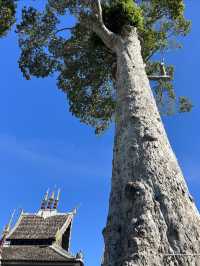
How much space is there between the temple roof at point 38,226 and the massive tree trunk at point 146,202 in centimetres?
1735

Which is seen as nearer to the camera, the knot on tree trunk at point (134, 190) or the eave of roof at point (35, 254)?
the knot on tree trunk at point (134, 190)

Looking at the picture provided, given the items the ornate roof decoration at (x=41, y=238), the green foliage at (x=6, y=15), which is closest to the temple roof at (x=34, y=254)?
the ornate roof decoration at (x=41, y=238)

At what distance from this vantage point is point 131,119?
216 inches

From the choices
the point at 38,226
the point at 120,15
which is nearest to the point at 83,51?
the point at 120,15

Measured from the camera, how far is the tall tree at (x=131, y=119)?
345 cm

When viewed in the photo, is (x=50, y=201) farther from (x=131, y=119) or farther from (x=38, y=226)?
(x=131, y=119)

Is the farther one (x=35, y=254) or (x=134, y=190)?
(x=35, y=254)

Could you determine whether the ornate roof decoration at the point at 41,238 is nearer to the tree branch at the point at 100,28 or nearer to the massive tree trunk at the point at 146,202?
the tree branch at the point at 100,28

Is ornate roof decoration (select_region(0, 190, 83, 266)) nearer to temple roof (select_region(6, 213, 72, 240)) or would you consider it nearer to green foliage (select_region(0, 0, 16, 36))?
temple roof (select_region(6, 213, 72, 240))

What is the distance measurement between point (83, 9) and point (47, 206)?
57.7ft

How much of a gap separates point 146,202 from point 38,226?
20404mm

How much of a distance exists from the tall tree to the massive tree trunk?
1cm

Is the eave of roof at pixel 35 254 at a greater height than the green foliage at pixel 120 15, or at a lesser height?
lesser

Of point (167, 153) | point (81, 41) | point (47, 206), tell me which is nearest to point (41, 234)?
point (47, 206)
